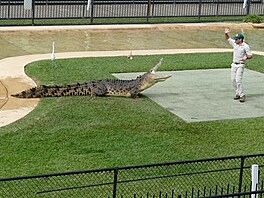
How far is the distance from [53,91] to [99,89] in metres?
0.98

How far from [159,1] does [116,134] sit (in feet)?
66.5

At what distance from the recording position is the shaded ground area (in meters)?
15.1

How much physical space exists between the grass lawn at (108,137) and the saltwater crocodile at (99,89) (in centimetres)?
16

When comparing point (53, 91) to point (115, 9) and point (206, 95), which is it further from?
point (115, 9)

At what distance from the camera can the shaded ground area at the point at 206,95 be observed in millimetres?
15055

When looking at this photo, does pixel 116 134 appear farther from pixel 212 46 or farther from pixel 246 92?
pixel 212 46

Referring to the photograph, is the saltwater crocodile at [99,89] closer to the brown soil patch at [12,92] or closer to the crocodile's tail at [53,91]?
the crocodile's tail at [53,91]

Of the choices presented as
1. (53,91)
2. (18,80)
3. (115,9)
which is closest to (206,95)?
(53,91)

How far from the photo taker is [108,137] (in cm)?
1281

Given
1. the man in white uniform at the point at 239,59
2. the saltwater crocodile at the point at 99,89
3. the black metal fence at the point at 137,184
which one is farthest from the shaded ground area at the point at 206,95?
the black metal fence at the point at 137,184

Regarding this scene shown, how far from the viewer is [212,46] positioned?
25047 mm

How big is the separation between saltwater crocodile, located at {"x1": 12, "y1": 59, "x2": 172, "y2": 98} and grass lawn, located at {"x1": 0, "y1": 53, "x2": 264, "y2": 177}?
16 centimetres

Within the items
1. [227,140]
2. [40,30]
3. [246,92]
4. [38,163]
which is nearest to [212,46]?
[40,30]

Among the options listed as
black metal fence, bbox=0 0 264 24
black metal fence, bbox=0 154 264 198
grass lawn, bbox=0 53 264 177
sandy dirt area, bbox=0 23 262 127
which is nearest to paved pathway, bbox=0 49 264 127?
sandy dirt area, bbox=0 23 262 127
